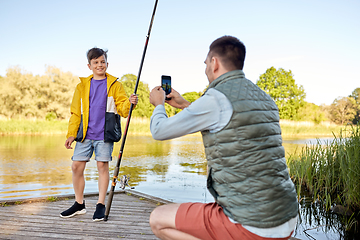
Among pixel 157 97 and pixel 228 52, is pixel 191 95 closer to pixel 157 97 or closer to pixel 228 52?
pixel 157 97

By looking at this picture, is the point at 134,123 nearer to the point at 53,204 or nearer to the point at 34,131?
the point at 34,131

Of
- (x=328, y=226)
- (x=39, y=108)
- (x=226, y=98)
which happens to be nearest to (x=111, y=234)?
(x=226, y=98)

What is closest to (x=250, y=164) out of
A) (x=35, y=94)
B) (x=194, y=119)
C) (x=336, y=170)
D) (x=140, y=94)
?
(x=194, y=119)

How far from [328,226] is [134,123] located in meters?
16.7

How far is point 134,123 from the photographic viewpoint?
20203 mm

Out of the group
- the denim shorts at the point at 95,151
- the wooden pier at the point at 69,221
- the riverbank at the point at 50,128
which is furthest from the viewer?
the riverbank at the point at 50,128

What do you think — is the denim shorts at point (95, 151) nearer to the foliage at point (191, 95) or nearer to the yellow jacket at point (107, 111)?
the yellow jacket at point (107, 111)

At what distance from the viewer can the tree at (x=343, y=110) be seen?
38.1 meters

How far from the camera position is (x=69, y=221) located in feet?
9.27

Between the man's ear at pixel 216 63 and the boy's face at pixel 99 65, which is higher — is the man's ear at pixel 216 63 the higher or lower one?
the lower one

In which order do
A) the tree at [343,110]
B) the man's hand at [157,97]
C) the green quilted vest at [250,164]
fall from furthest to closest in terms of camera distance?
the tree at [343,110]
the man's hand at [157,97]
the green quilted vest at [250,164]

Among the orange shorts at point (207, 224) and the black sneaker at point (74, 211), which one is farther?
the black sneaker at point (74, 211)

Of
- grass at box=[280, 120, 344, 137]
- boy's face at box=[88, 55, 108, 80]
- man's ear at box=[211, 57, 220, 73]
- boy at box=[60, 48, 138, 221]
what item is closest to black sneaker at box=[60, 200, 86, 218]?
boy at box=[60, 48, 138, 221]

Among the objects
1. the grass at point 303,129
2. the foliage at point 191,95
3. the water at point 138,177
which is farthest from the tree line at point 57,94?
the water at point 138,177
